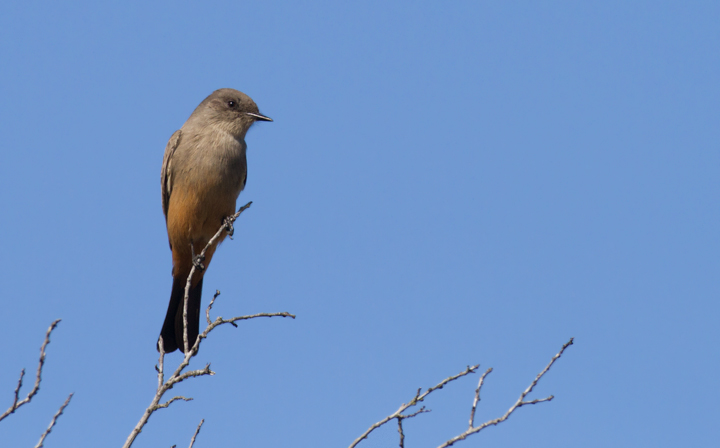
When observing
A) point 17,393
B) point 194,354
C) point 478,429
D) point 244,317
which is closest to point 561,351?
point 478,429

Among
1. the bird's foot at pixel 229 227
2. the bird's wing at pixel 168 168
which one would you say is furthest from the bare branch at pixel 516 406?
the bird's wing at pixel 168 168

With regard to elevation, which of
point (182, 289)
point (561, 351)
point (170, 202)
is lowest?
point (561, 351)

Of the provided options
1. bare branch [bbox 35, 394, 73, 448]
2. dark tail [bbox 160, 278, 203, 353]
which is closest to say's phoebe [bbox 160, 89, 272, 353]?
dark tail [bbox 160, 278, 203, 353]

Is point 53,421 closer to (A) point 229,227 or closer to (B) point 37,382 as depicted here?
(B) point 37,382

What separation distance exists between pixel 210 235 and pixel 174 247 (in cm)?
48

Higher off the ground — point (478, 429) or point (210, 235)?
point (210, 235)

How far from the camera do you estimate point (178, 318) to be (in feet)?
22.7

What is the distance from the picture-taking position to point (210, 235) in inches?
274

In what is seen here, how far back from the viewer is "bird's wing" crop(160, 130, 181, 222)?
7223mm

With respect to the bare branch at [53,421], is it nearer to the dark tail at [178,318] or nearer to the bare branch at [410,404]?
the bare branch at [410,404]

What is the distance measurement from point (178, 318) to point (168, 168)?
1.46 m

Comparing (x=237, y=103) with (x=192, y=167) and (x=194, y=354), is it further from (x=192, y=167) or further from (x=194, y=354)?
(x=194, y=354)

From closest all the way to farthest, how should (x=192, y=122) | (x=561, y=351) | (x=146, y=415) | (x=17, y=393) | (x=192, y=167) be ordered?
(x=17, y=393) → (x=146, y=415) → (x=561, y=351) → (x=192, y=167) → (x=192, y=122)

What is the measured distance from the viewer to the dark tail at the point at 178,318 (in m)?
6.77
